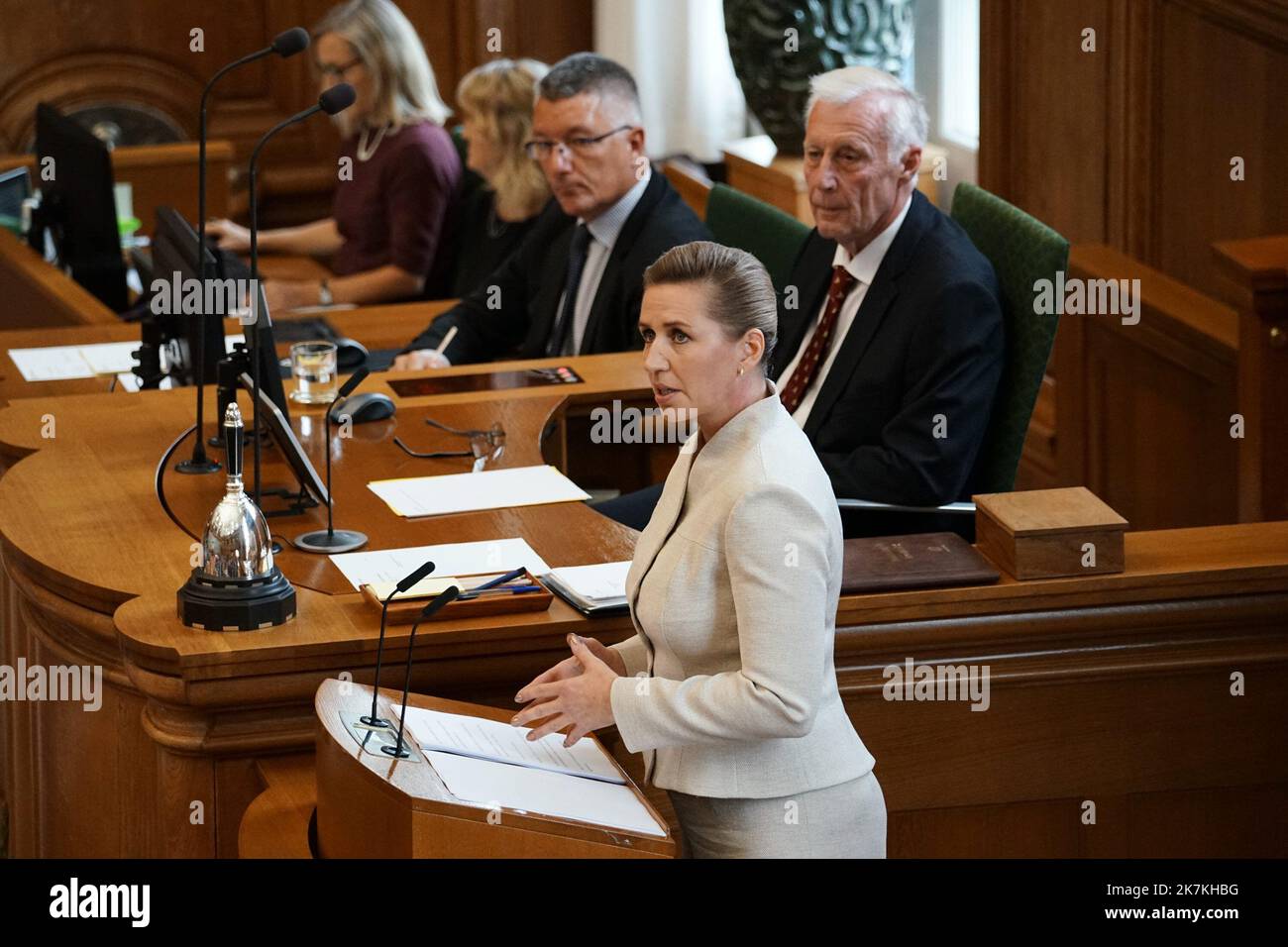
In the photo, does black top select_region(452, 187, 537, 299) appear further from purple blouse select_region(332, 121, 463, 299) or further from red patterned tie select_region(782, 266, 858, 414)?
red patterned tie select_region(782, 266, 858, 414)

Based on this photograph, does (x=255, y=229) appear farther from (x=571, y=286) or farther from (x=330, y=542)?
Result: (x=571, y=286)

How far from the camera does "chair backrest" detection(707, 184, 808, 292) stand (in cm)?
416

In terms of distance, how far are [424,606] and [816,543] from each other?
0.66 metres

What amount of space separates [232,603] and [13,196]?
161 inches

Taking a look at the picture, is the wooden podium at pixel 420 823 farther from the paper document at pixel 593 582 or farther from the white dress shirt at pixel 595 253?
the white dress shirt at pixel 595 253

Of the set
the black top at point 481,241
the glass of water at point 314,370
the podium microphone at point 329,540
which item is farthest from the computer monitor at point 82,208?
the podium microphone at point 329,540

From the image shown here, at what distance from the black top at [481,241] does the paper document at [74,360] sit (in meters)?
0.95

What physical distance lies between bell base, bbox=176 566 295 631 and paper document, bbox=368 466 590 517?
569 millimetres

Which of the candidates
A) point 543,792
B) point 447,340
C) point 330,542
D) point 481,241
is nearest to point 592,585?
point 330,542

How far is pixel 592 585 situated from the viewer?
8.90 feet

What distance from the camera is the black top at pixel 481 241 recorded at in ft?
17.0

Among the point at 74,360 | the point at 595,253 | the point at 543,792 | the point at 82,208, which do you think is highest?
the point at 82,208
